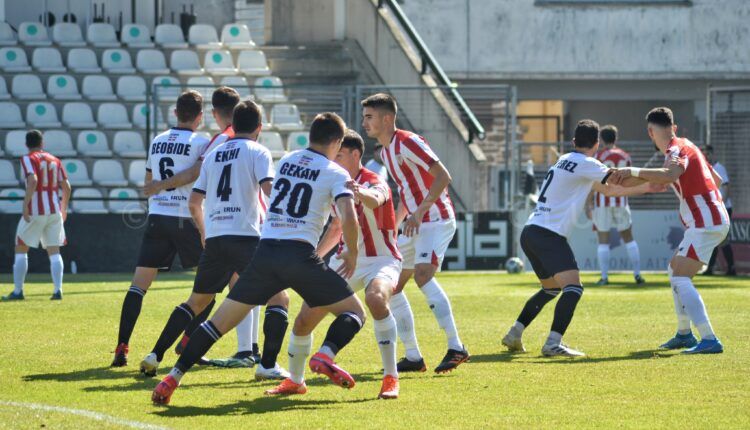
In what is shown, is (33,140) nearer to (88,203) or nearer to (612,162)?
(88,203)

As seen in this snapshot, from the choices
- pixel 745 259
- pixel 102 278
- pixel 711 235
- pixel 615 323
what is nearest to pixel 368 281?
pixel 711 235

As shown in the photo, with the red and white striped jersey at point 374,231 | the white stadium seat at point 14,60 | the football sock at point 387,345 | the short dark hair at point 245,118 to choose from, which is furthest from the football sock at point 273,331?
the white stadium seat at point 14,60

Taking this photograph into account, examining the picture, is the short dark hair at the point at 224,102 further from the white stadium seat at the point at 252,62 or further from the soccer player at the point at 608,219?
the white stadium seat at the point at 252,62

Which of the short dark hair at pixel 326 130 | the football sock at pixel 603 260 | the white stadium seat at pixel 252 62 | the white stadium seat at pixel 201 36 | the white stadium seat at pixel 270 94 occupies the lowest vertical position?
the football sock at pixel 603 260

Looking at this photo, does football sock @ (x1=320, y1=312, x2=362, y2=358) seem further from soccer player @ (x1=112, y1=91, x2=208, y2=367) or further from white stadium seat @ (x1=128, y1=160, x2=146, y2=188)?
white stadium seat @ (x1=128, y1=160, x2=146, y2=188)

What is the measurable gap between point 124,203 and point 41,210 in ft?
20.6

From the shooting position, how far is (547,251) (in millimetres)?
11266

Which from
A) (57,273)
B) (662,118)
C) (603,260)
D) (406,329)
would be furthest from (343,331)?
(603,260)

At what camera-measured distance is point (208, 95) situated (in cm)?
2545

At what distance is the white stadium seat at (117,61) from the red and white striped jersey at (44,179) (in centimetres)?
948

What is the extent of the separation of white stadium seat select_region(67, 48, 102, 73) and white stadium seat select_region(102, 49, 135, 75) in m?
0.20

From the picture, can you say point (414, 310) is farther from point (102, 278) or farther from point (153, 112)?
point (153, 112)

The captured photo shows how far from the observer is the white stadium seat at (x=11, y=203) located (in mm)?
23172

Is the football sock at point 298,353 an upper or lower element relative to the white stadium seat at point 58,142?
lower
